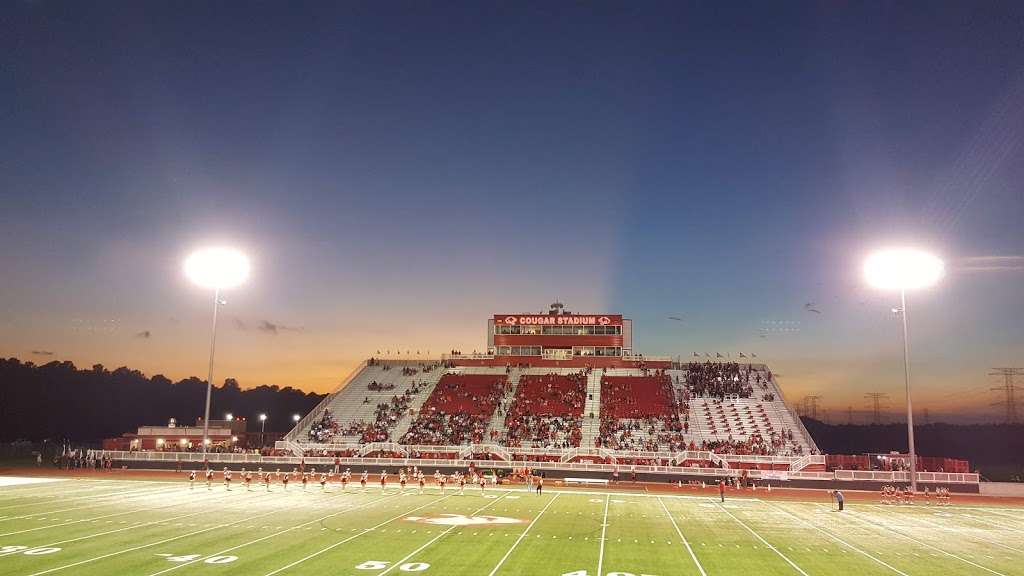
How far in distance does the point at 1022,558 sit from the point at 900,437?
19145 centimetres

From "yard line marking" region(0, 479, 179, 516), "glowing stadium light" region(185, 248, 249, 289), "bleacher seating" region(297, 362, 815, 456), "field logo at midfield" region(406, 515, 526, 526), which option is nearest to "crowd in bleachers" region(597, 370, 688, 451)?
"bleacher seating" region(297, 362, 815, 456)

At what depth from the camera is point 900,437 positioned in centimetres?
19012

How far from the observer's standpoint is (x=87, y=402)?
114 metres

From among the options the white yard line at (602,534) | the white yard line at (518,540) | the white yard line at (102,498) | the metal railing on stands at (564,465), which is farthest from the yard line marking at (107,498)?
the white yard line at (602,534)

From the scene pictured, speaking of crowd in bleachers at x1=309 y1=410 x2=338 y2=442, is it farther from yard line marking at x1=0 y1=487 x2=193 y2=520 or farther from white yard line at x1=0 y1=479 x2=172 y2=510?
yard line marking at x1=0 y1=487 x2=193 y2=520

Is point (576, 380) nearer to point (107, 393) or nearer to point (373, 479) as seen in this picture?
point (373, 479)

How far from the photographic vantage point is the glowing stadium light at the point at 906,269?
39656 mm

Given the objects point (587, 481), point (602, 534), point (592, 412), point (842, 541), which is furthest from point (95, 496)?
point (592, 412)

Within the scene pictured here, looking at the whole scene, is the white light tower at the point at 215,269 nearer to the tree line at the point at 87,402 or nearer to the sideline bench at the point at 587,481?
the sideline bench at the point at 587,481

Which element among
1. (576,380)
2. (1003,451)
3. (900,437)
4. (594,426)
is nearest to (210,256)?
(594,426)

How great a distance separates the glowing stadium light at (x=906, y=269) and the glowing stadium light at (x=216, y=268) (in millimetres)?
38021

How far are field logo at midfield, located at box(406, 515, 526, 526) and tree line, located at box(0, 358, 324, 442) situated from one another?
92.8m

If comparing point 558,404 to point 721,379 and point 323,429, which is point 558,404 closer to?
point 721,379

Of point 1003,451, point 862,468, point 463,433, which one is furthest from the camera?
point 1003,451
